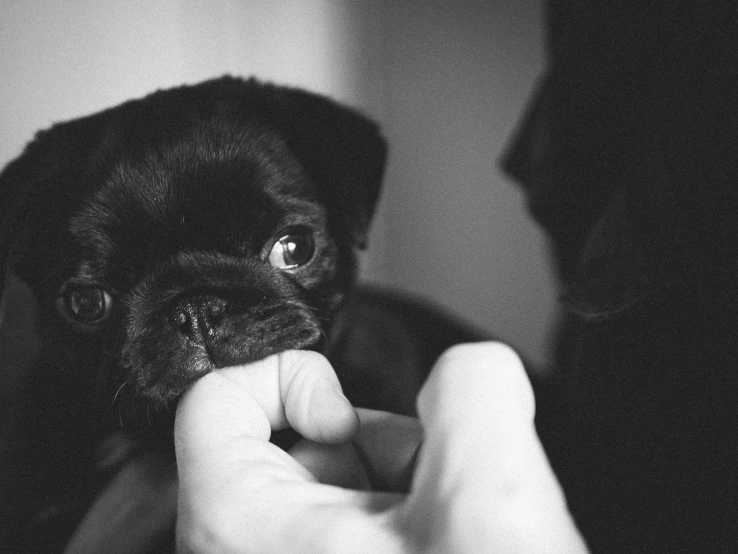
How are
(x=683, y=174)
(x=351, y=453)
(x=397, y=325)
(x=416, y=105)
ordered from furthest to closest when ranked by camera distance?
(x=416, y=105) < (x=397, y=325) < (x=683, y=174) < (x=351, y=453)

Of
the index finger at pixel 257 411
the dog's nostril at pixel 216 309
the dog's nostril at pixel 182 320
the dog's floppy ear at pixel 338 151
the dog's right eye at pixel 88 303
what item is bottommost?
the dog's right eye at pixel 88 303

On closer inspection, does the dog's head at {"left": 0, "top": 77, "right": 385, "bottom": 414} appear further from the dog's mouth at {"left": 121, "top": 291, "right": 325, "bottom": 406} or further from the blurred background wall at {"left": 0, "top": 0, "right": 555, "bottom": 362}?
the blurred background wall at {"left": 0, "top": 0, "right": 555, "bottom": 362}

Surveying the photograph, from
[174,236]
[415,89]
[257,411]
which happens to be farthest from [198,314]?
[415,89]

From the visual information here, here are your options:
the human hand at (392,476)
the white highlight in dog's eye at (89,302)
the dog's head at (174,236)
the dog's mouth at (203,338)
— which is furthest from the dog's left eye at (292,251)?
the human hand at (392,476)

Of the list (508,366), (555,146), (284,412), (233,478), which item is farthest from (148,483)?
(555,146)

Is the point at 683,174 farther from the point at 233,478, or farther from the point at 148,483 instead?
the point at 148,483

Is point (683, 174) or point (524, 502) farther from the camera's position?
point (683, 174)

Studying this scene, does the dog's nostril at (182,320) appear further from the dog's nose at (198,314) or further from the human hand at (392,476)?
the human hand at (392,476)
